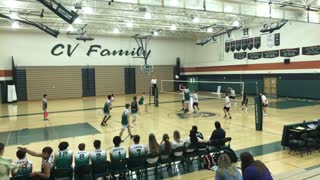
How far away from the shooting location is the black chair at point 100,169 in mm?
6723

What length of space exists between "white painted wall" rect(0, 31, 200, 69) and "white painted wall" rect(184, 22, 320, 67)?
773 mm

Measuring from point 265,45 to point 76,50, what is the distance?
20953mm

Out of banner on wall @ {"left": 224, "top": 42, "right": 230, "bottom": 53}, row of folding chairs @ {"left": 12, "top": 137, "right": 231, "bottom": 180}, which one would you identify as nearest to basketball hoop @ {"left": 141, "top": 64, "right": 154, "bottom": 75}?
banner on wall @ {"left": 224, "top": 42, "right": 230, "bottom": 53}

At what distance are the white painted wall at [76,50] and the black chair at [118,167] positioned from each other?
2739cm

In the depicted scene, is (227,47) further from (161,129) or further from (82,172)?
(82,172)

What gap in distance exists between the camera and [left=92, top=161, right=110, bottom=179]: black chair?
6.72 meters

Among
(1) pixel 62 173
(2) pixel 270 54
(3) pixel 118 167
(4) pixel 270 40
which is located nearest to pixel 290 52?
(2) pixel 270 54

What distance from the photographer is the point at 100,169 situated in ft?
22.2

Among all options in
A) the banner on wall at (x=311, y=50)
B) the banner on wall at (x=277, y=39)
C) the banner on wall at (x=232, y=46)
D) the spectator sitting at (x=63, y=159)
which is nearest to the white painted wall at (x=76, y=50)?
the banner on wall at (x=232, y=46)

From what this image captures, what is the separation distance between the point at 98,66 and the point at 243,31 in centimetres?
1743

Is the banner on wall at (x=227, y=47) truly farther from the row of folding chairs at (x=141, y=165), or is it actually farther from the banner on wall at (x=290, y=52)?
the row of folding chairs at (x=141, y=165)

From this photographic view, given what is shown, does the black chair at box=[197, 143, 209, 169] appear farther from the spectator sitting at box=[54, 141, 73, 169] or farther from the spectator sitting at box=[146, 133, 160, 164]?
the spectator sitting at box=[54, 141, 73, 169]

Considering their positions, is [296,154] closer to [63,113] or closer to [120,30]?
[63,113]

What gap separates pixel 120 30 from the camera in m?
31.9
